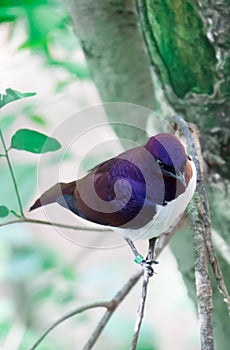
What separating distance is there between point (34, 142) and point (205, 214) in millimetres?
142

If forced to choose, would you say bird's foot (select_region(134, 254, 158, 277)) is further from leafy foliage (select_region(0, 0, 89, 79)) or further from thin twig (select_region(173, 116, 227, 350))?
leafy foliage (select_region(0, 0, 89, 79))

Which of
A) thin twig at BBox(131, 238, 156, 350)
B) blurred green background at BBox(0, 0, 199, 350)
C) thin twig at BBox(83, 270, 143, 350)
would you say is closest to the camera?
thin twig at BBox(131, 238, 156, 350)

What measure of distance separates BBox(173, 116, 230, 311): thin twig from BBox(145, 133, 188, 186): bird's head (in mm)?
63

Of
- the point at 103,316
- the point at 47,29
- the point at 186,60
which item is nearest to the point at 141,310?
the point at 103,316

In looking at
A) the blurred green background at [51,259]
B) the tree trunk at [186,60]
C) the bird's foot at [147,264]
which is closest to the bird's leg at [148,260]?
the bird's foot at [147,264]

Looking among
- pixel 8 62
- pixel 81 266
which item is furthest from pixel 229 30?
pixel 81 266

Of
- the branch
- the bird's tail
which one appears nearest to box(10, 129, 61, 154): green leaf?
the bird's tail

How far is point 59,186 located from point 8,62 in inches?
19.6

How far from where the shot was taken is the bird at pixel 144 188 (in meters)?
0.39

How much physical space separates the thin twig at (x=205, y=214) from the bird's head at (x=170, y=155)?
0.21 feet

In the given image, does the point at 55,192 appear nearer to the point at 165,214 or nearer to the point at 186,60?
the point at 165,214

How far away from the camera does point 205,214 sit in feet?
1.46

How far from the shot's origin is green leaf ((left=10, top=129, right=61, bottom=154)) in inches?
18.6

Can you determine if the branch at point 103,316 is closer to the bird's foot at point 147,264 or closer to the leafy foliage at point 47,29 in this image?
the bird's foot at point 147,264
